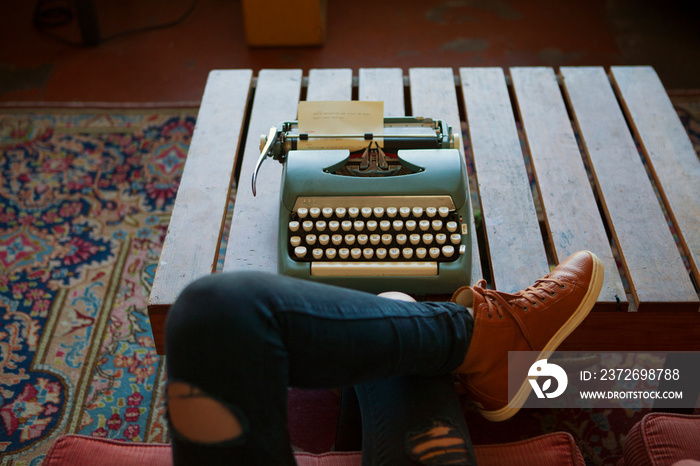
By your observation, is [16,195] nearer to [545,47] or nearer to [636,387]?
[636,387]

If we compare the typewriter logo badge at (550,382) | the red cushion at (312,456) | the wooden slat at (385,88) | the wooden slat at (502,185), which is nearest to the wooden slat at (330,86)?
the wooden slat at (385,88)

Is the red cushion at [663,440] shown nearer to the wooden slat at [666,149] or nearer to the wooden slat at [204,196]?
the wooden slat at [666,149]

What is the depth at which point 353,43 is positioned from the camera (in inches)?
108

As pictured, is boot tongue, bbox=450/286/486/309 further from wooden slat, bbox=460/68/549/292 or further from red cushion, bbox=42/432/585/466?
red cushion, bbox=42/432/585/466

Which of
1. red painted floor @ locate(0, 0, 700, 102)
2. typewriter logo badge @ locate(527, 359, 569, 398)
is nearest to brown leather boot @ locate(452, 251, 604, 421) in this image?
typewriter logo badge @ locate(527, 359, 569, 398)

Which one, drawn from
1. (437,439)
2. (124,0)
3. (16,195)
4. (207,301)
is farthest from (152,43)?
(437,439)

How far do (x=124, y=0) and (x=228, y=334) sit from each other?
2.64 meters

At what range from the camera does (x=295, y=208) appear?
3.78 ft

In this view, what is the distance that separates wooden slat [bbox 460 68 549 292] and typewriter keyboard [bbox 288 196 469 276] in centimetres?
14

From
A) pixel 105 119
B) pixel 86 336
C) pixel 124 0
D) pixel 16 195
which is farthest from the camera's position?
pixel 124 0

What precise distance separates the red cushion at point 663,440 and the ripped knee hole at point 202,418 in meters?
0.64

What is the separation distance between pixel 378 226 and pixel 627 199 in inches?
22.1

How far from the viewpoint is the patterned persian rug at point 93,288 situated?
4.76 ft

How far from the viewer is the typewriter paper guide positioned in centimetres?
120
